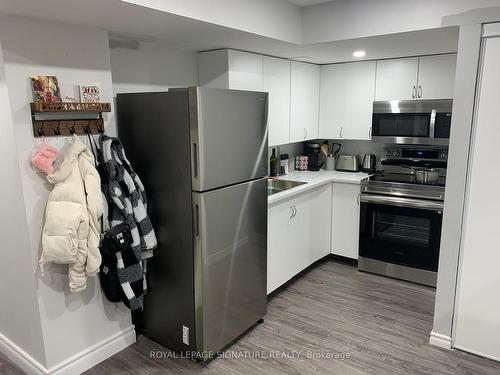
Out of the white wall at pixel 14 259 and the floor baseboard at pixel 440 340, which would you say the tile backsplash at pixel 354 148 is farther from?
the white wall at pixel 14 259

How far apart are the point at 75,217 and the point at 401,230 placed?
2.81m

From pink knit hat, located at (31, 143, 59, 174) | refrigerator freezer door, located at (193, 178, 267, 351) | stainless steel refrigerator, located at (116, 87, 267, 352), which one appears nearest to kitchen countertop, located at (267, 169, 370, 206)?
refrigerator freezer door, located at (193, 178, 267, 351)

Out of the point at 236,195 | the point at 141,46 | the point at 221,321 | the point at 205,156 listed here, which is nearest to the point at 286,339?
the point at 221,321

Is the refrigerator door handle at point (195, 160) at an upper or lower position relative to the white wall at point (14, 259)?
upper

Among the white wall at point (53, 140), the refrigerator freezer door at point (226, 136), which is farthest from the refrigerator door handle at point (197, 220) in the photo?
the white wall at point (53, 140)

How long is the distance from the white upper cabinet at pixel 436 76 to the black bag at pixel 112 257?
9.56 feet

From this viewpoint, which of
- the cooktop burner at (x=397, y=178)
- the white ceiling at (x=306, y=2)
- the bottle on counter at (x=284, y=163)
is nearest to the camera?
the white ceiling at (x=306, y=2)

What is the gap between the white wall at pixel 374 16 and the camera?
7.61 ft

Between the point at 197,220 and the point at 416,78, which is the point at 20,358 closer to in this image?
the point at 197,220

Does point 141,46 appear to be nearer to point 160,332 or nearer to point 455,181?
point 160,332

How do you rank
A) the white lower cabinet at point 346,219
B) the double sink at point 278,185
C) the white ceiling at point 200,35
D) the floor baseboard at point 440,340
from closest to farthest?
the white ceiling at point 200,35
the floor baseboard at point 440,340
the double sink at point 278,185
the white lower cabinet at point 346,219

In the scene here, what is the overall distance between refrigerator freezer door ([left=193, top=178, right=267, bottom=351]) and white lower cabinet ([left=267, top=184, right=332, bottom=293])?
0.32 metres

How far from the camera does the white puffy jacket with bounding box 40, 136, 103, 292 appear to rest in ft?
6.49

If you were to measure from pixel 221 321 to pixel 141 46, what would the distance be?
2.00 metres
